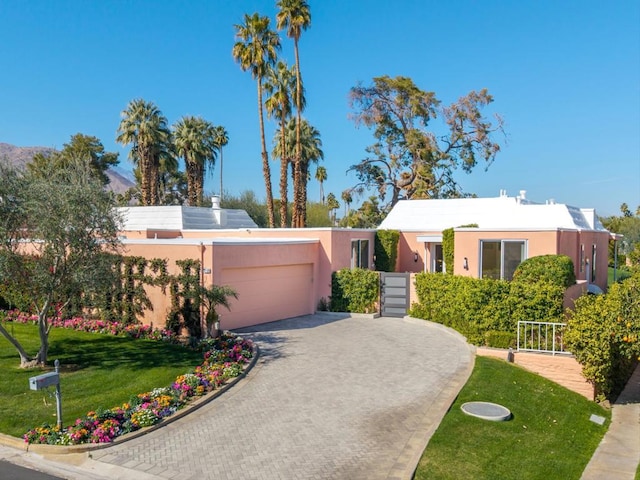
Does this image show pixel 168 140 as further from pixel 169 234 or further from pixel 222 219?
pixel 169 234

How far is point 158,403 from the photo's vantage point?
10.1m

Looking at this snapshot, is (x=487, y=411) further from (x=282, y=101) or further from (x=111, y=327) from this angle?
(x=282, y=101)

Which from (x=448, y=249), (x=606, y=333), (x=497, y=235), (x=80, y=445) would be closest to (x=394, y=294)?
(x=448, y=249)

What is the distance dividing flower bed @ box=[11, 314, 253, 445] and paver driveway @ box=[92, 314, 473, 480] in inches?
15.3

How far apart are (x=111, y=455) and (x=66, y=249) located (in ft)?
20.8

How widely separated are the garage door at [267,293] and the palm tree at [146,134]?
23672mm

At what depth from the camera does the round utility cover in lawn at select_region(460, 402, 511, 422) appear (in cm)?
1025

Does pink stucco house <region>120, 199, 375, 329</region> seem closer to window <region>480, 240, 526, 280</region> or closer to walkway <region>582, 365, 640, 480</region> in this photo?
window <region>480, 240, 526, 280</region>

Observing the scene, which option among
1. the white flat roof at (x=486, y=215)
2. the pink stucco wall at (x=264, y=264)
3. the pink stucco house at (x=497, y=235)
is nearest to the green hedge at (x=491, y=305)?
the pink stucco house at (x=497, y=235)

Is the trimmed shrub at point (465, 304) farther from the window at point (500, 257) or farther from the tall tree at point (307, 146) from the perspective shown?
the tall tree at point (307, 146)

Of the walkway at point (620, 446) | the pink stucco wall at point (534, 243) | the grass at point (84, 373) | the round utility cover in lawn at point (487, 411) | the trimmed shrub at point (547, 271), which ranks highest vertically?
the pink stucco wall at point (534, 243)

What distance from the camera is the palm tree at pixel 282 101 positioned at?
33.9 m

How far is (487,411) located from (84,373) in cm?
983

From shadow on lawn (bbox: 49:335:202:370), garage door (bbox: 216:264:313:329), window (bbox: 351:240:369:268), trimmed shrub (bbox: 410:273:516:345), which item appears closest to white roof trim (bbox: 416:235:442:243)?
window (bbox: 351:240:369:268)
